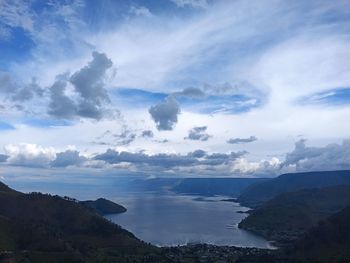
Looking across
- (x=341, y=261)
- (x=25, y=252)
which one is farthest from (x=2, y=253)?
(x=341, y=261)

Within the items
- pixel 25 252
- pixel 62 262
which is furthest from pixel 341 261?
pixel 25 252

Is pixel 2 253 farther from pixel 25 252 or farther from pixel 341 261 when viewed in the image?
pixel 341 261

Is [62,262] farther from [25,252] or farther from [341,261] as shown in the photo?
[341,261]

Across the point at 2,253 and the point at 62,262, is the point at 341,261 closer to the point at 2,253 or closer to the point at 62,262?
the point at 62,262

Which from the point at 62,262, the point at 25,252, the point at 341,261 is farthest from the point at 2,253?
the point at 341,261
